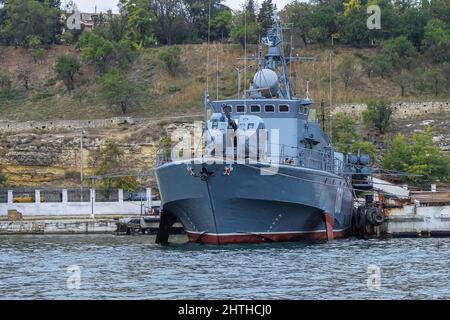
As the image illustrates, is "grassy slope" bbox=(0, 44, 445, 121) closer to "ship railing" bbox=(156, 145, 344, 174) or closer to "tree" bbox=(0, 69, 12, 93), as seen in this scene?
"tree" bbox=(0, 69, 12, 93)

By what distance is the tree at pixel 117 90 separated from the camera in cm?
12612

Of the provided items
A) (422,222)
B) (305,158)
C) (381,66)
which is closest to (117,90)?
(381,66)

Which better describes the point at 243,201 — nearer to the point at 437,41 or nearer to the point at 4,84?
the point at 4,84

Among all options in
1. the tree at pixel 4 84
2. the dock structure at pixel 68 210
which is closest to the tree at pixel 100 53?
the tree at pixel 4 84

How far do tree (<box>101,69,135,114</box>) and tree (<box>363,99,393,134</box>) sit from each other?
973 inches

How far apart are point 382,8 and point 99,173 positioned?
183ft

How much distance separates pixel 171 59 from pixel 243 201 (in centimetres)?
8084

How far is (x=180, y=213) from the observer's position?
62344 millimetres

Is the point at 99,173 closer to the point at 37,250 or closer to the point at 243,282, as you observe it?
the point at 37,250

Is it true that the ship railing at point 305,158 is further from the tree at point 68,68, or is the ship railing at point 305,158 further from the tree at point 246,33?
the tree at point 246,33

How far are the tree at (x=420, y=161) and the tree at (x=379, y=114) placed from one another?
17.4 metres

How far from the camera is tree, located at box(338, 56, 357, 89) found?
5266 inches

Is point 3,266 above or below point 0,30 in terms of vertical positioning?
below
